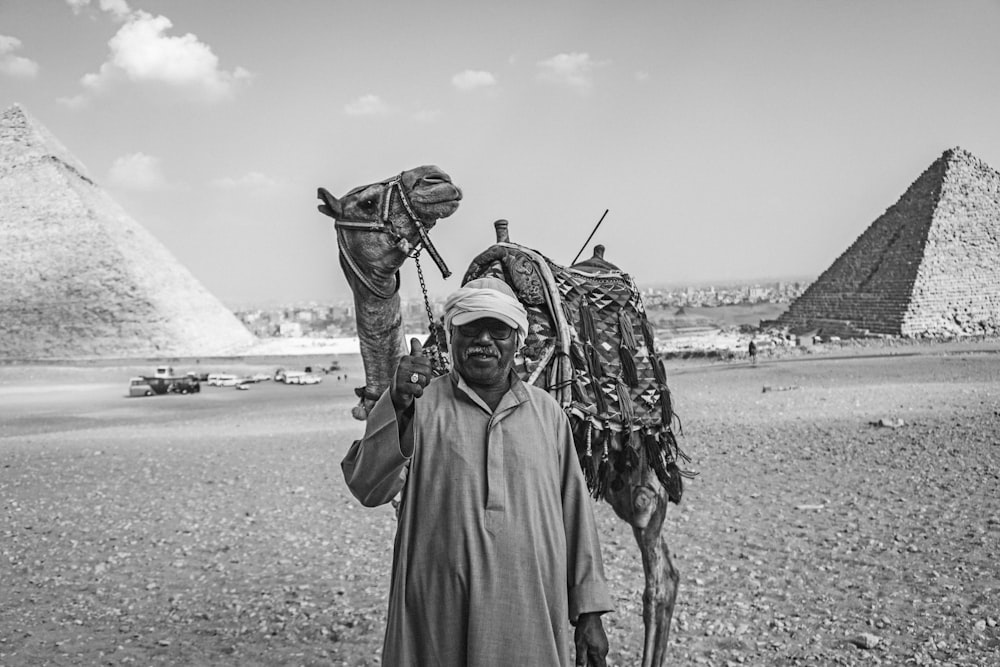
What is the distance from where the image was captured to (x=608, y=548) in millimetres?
5133

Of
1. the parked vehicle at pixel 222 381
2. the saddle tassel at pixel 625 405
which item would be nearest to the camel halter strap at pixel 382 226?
the saddle tassel at pixel 625 405

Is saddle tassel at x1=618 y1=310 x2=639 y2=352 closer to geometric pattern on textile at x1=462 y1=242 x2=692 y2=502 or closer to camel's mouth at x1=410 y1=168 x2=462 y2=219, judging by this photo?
geometric pattern on textile at x1=462 y1=242 x2=692 y2=502

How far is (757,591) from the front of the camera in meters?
4.20

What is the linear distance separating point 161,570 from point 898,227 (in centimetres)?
6648

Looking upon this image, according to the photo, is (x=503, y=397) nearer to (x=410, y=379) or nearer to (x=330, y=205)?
(x=410, y=379)

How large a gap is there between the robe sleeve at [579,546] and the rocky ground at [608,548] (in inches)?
74.8

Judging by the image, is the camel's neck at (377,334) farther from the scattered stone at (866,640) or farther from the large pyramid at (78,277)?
the large pyramid at (78,277)

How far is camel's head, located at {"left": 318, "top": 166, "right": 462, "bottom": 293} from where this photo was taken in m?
1.93

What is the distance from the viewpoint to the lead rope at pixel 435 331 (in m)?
2.02

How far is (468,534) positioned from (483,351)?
378 millimetres

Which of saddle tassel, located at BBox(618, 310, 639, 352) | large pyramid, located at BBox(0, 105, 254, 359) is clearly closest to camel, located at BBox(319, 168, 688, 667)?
saddle tassel, located at BBox(618, 310, 639, 352)

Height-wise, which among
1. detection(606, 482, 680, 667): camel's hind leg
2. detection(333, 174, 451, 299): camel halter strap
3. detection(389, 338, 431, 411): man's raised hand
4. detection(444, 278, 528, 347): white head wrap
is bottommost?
detection(606, 482, 680, 667): camel's hind leg

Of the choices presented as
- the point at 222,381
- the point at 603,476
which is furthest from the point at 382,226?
the point at 222,381

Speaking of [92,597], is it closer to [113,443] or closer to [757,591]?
[757,591]
